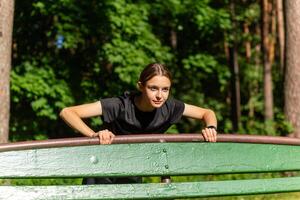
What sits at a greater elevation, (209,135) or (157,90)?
(157,90)

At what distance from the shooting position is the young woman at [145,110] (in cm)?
380

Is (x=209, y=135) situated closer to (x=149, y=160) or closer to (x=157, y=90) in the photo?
(x=149, y=160)

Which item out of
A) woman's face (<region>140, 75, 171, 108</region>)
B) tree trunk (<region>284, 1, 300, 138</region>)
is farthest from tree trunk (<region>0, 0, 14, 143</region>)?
woman's face (<region>140, 75, 171, 108</region>)

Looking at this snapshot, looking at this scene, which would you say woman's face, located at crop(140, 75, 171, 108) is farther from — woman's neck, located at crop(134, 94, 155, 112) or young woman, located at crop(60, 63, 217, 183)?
woman's neck, located at crop(134, 94, 155, 112)

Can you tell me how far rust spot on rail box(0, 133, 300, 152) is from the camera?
315cm

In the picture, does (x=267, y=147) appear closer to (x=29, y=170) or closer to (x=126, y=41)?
(x=29, y=170)

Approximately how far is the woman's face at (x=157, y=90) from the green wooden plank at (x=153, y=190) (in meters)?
0.59

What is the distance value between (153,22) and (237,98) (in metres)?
7.88

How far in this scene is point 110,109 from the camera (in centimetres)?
399

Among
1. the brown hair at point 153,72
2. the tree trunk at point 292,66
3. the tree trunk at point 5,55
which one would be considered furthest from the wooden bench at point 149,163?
the tree trunk at point 292,66

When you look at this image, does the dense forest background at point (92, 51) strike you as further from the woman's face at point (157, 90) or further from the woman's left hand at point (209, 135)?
the woman's left hand at point (209, 135)

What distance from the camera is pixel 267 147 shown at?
363 cm

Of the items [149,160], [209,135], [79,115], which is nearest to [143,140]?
[149,160]

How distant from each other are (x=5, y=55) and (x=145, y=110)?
448 cm
